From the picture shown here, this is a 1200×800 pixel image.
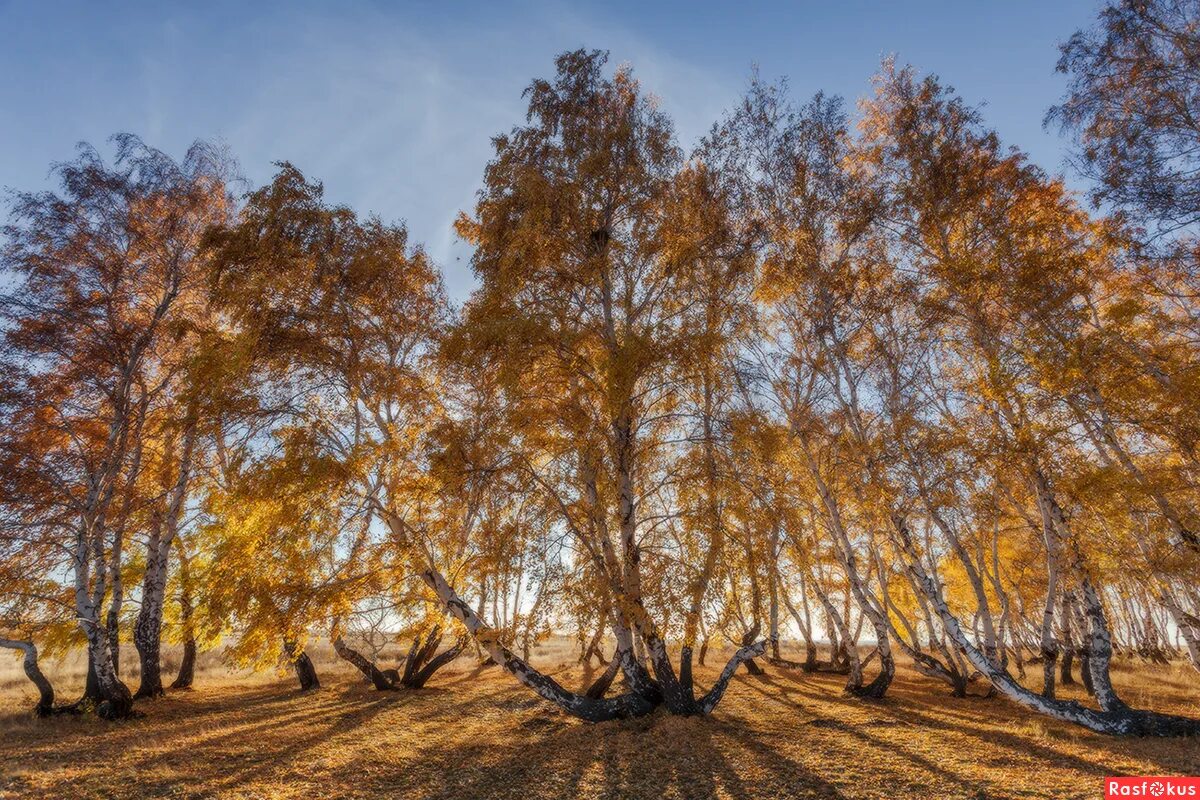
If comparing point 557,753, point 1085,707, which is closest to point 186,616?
point 557,753

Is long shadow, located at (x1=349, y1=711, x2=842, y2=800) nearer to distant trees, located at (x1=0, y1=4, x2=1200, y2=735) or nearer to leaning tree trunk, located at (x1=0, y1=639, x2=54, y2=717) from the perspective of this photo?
distant trees, located at (x1=0, y1=4, x2=1200, y2=735)

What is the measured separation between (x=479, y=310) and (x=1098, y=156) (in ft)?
40.1

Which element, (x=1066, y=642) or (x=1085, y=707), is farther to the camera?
(x=1066, y=642)

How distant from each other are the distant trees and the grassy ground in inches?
48.1

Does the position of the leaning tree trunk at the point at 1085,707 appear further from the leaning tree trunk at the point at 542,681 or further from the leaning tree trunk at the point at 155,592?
the leaning tree trunk at the point at 155,592

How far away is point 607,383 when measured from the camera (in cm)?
909

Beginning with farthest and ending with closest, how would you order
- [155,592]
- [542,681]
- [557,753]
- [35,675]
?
1. [155,592]
2. [35,675]
3. [542,681]
4. [557,753]

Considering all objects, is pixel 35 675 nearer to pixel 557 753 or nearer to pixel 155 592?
pixel 155 592

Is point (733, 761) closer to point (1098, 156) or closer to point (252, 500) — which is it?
point (252, 500)

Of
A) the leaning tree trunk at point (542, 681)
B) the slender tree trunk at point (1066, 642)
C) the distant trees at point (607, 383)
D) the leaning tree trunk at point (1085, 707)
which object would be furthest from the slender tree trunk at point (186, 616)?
the slender tree trunk at point (1066, 642)

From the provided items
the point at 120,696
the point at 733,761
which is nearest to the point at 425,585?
the point at 733,761

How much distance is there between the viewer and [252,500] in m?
8.99

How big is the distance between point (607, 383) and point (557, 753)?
226 inches

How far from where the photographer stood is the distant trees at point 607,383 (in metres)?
9.21
